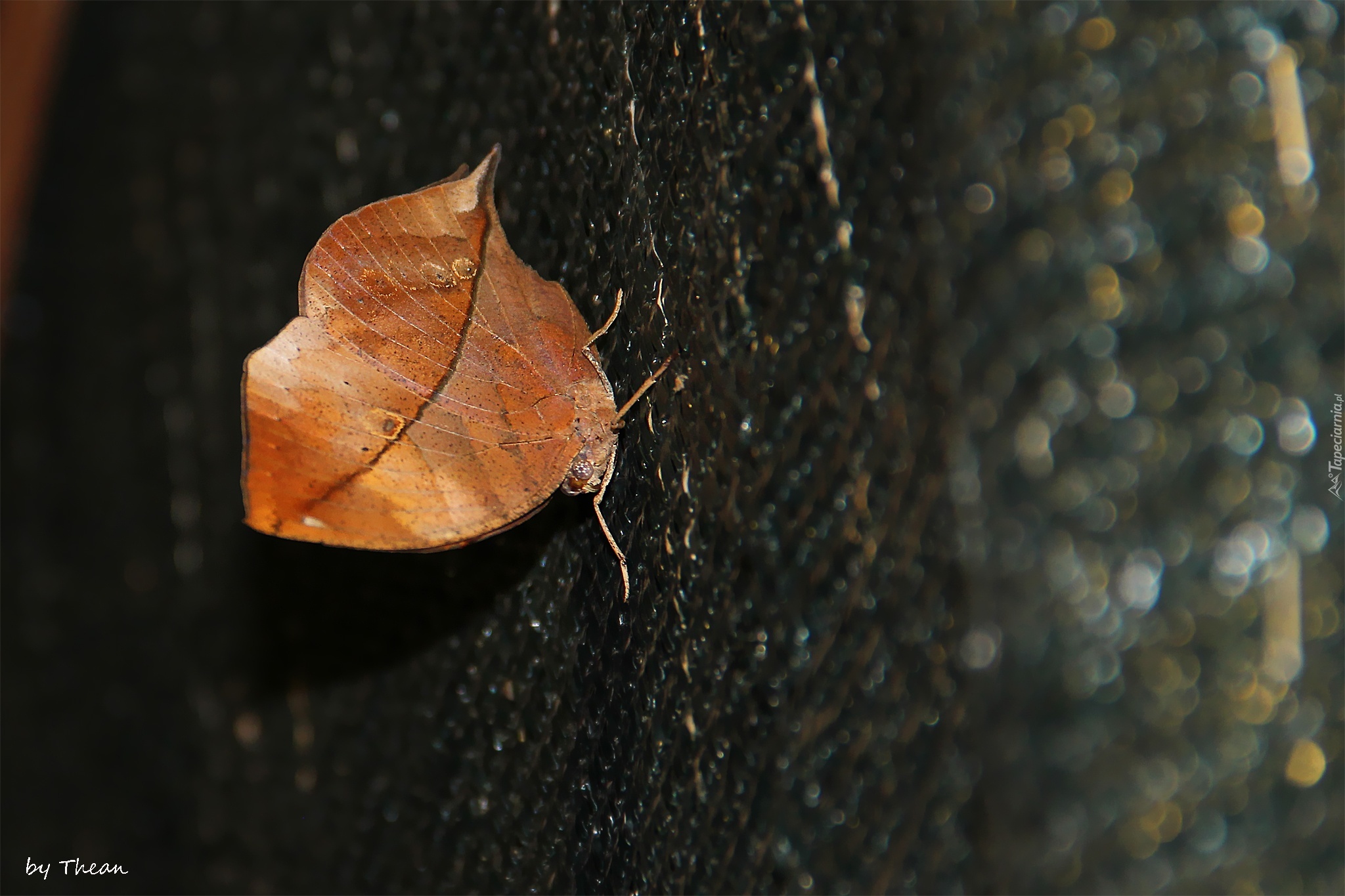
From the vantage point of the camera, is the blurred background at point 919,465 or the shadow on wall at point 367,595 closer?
the blurred background at point 919,465

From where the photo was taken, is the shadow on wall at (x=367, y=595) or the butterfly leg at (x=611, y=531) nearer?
the butterfly leg at (x=611, y=531)

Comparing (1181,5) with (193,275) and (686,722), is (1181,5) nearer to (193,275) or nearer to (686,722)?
(686,722)

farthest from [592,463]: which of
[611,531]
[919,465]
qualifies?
[919,465]

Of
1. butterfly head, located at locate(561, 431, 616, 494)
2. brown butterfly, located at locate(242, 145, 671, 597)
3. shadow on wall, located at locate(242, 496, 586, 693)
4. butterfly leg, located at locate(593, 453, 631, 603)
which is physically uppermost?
brown butterfly, located at locate(242, 145, 671, 597)

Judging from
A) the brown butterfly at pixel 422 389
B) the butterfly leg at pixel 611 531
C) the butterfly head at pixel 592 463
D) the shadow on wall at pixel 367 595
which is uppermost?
the brown butterfly at pixel 422 389

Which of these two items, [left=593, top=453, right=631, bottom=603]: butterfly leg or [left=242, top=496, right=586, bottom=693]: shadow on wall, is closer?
[left=593, top=453, right=631, bottom=603]: butterfly leg

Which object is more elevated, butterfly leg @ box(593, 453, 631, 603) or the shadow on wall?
butterfly leg @ box(593, 453, 631, 603)

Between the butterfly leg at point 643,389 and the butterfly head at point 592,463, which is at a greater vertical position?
the butterfly leg at point 643,389

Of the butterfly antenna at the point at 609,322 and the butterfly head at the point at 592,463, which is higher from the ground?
the butterfly antenna at the point at 609,322

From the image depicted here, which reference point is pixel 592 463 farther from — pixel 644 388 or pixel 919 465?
Answer: pixel 919 465

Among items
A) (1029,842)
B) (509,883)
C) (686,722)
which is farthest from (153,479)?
(1029,842)
